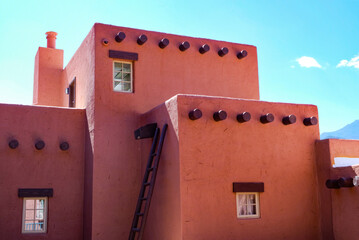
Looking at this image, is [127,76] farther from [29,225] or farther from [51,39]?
[51,39]

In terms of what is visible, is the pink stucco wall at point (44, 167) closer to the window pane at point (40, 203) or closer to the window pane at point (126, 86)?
the window pane at point (40, 203)

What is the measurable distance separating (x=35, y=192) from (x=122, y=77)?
400 centimetres

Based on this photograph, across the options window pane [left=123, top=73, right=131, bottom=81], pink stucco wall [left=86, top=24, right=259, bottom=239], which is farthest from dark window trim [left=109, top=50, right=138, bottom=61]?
window pane [left=123, top=73, right=131, bottom=81]

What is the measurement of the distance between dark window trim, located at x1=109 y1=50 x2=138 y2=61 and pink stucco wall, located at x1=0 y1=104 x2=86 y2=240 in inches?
83.8

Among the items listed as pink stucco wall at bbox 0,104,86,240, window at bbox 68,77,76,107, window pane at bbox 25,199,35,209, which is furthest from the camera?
window at bbox 68,77,76,107

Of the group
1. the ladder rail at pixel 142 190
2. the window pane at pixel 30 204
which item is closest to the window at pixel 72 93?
the window pane at pixel 30 204

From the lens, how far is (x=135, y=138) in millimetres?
12766

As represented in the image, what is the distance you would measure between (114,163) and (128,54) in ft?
10.4

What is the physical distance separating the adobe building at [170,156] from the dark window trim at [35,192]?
27 mm

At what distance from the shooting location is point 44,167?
12.9 m

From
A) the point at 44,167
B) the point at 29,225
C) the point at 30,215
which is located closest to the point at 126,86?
the point at 44,167

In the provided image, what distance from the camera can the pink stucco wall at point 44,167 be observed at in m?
12.4

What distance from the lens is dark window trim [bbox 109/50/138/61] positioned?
43.5 feet

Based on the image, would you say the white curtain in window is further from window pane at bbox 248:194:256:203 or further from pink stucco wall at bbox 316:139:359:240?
pink stucco wall at bbox 316:139:359:240
